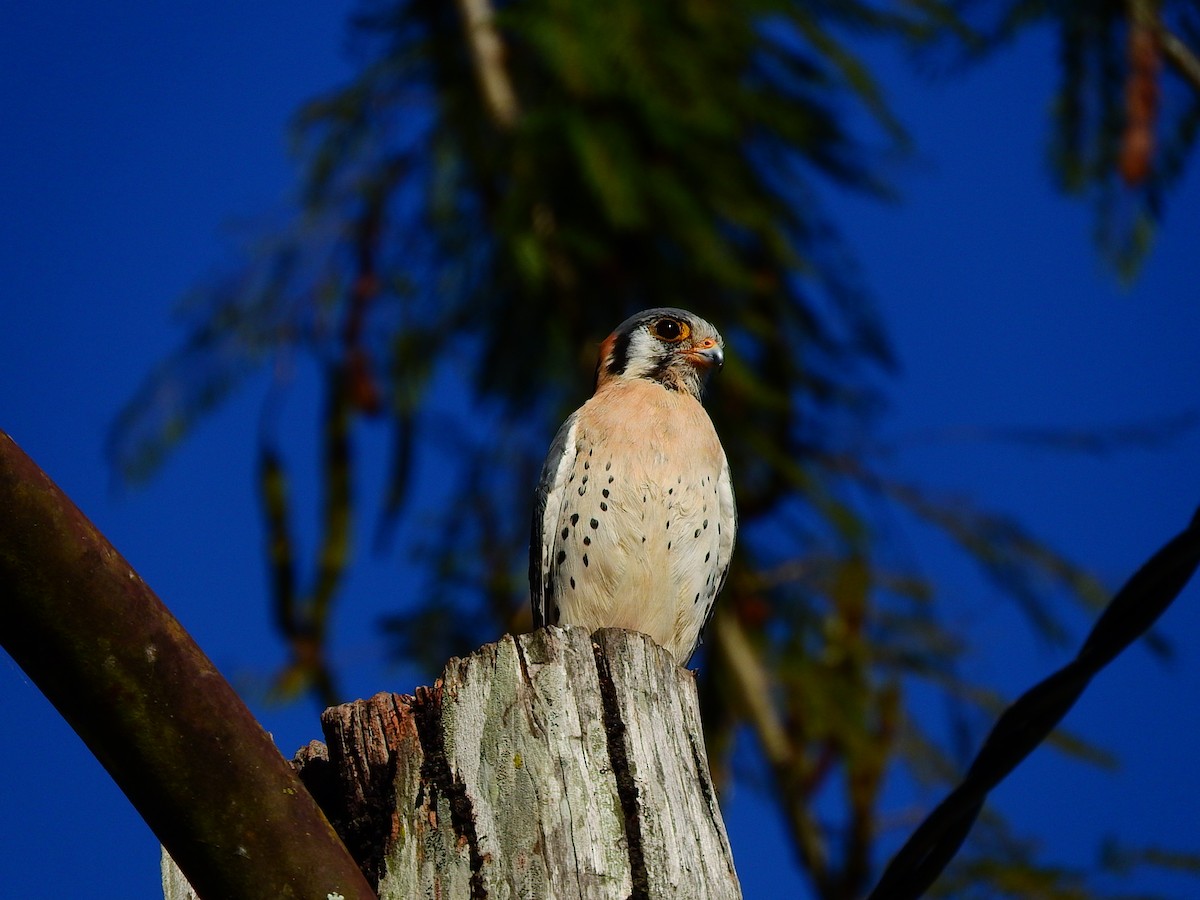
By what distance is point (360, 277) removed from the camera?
29.3 ft

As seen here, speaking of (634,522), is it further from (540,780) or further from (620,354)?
(540,780)

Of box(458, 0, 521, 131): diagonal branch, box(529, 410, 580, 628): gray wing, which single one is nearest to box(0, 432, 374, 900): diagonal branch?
box(529, 410, 580, 628): gray wing

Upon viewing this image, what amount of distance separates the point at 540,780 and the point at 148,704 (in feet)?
2.27

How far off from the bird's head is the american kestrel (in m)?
0.33

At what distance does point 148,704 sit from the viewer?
2.09 meters

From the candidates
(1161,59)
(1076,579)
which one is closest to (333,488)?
(1076,579)

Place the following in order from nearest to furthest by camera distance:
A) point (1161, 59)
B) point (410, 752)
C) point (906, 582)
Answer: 1. point (410, 752)
2. point (906, 582)
3. point (1161, 59)

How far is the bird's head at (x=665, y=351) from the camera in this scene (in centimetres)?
539

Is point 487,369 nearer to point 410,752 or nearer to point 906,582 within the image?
point 906,582

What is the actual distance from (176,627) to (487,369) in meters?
6.62

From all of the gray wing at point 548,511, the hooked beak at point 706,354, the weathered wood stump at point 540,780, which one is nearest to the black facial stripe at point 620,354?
the hooked beak at point 706,354

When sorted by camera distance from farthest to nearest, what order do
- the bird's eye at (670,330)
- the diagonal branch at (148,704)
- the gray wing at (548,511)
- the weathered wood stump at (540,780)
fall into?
the bird's eye at (670,330) → the gray wing at (548,511) → the weathered wood stump at (540,780) → the diagonal branch at (148,704)

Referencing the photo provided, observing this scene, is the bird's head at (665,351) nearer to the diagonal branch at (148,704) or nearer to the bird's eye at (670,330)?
the bird's eye at (670,330)

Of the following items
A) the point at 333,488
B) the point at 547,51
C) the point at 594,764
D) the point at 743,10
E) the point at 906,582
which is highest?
the point at 743,10
